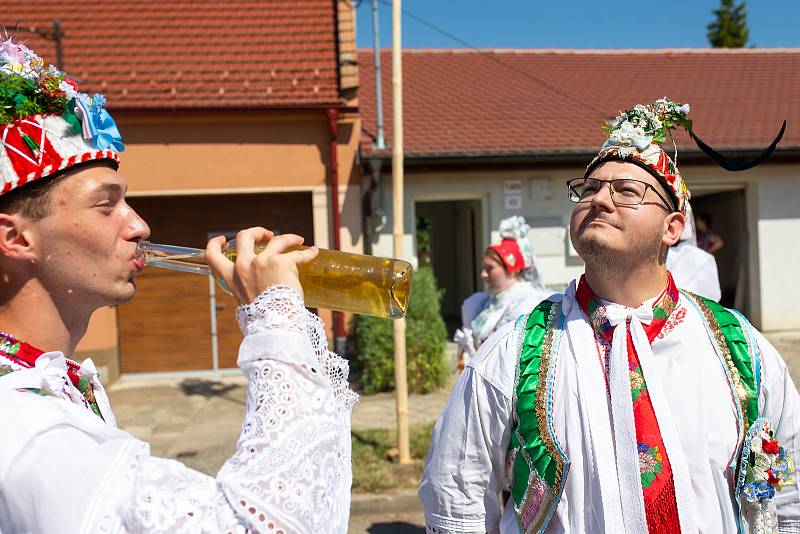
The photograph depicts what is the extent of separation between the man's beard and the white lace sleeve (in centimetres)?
123

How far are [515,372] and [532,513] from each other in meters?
0.42

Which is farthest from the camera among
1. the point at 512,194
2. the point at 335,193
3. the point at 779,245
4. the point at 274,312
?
the point at 779,245

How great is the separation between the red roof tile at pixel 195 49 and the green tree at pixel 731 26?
26156mm

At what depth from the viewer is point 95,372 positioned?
5.16 ft

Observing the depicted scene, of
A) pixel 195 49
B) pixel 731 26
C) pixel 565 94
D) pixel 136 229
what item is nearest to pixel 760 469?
pixel 136 229

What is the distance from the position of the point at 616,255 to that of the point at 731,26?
33.2m

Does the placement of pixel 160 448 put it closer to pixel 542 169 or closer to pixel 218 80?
pixel 218 80

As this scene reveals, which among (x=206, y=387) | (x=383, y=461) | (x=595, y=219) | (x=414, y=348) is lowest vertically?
(x=206, y=387)

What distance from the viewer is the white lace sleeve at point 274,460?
3.42 ft

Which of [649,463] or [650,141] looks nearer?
[649,463]

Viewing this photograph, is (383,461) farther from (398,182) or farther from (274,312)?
(274,312)

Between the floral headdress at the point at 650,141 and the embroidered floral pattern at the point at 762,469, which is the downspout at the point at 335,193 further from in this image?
the embroidered floral pattern at the point at 762,469

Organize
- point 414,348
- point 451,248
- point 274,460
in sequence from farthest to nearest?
point 451,248, point 414,348, point 274,460

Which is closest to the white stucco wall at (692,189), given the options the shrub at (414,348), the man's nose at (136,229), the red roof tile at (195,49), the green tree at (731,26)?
the shrub at (414,348)
